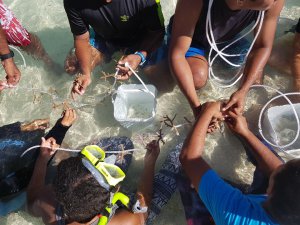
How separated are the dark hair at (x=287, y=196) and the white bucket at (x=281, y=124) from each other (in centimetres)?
119

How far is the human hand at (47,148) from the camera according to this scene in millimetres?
2486

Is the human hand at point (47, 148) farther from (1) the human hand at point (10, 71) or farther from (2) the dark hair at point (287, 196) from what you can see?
(2) the dark hair at point (287, 196)

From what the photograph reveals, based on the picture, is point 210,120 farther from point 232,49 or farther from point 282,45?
point 282,45

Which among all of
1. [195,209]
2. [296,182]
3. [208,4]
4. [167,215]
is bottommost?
[167,215]

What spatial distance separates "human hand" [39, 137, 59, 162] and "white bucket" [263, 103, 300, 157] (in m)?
1.71

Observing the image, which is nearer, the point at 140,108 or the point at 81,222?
the point at 81,222

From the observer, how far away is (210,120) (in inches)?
85.8

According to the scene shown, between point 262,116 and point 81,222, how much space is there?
178 centimetres

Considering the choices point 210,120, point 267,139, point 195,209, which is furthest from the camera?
point 267,139

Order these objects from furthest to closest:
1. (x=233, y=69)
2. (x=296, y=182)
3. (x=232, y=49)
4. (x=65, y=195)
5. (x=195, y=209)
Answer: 1. (x=233, y=69)
2. (x=232, y=49)
3. (x=195, y=209)
4. (x=65, y=195)
5. (x=296, y=182)

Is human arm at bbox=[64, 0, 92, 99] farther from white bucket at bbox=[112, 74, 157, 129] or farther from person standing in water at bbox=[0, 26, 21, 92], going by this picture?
person standing in water at bbox=[0, 26, 21, 92]

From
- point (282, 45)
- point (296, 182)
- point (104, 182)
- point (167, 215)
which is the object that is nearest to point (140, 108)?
point (167, 215)

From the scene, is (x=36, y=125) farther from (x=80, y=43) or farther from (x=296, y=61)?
(x=296, y=61)

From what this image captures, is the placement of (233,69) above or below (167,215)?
above
